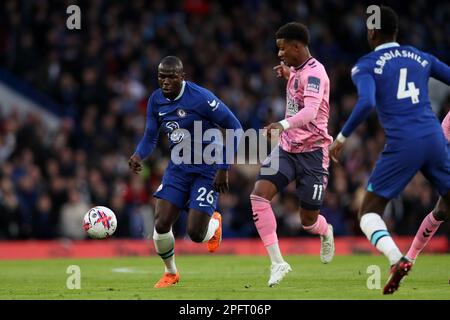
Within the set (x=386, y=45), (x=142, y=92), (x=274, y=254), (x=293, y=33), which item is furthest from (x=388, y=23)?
(x=142, y=92)

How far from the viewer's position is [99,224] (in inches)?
460

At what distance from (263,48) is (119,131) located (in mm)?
4836

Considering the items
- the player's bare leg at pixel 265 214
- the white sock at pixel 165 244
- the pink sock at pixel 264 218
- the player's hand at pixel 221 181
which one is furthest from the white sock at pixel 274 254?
the white sock at pixel 165 244

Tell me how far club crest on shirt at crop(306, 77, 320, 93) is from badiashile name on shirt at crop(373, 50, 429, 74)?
1699 mm

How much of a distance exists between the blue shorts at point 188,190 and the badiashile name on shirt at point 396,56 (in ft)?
9.32

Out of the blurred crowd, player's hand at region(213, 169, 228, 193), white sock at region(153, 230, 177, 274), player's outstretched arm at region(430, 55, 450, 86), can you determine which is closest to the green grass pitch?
white sock at region(153, 230, 177, 274)

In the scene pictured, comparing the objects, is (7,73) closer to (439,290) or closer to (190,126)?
(190,126)

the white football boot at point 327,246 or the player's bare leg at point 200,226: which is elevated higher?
the player's bare leg at point 200,226

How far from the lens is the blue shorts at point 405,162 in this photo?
8.89 metres

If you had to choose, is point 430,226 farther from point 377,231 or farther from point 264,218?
point 377,231

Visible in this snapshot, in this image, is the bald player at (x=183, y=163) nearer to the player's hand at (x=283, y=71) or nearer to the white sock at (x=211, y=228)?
the white sock at (x=211, y=228)

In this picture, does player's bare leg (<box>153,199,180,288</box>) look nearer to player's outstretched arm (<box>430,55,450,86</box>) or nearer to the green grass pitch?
the green grass pitch

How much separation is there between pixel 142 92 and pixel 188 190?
1218cm

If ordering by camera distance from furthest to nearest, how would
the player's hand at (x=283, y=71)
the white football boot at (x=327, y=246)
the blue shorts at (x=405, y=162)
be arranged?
the white football boot at (x=327, y=246)
the player's hand at (x=283, y=71)
the blue shorts at (x=405, y=162)
